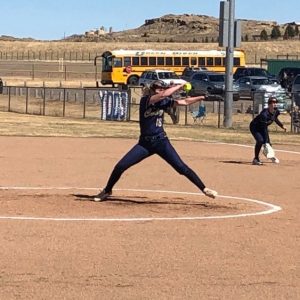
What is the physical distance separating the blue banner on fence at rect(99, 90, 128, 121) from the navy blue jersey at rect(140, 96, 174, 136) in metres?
24.8

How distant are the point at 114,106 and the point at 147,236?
90.7 feet

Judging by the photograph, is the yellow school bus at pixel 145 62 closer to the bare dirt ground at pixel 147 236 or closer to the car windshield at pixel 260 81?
the car windshield at pixel 260 81

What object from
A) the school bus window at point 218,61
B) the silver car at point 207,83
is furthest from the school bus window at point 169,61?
the silver car at point 207,83

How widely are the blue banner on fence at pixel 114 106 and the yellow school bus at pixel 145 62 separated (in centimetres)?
2666

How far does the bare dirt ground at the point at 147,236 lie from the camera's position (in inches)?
292

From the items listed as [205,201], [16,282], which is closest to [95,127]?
[205,201]

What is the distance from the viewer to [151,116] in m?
11.8

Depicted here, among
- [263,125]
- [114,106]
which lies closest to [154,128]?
[263,125]

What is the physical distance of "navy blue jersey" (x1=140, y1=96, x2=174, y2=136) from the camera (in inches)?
460

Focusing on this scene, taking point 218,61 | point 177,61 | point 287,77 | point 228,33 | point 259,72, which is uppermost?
point 218,61

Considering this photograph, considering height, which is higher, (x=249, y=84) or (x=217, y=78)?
(x=217, y=78)

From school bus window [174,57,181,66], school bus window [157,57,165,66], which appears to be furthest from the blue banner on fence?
school bus window [174,57,181,66]

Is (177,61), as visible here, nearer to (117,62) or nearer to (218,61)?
(218,61)

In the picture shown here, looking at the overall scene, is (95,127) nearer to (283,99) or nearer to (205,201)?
(283,99)
